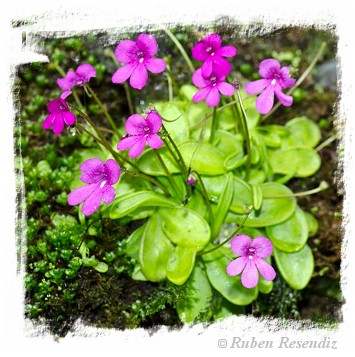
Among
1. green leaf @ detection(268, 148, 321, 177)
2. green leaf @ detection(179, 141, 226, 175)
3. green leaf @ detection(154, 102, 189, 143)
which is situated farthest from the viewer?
green leaf @ detection(268, 148, 321, 177)

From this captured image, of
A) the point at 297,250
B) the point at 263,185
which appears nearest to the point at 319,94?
the point at 263,185

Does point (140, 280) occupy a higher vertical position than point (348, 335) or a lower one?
higher

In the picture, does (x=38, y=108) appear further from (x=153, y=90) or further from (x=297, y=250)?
(x=297, y=250)

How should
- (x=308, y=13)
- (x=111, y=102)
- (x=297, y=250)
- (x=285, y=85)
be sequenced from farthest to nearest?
(x=111, y=102)
(x=308, y=13)
(x=297, y=250)
(x=285, y=85)

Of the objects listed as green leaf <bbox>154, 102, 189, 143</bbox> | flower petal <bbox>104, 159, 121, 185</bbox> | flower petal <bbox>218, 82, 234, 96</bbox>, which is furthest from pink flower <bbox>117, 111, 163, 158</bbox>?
green leaf <bbox>154, 102, 189, 143</bbox>

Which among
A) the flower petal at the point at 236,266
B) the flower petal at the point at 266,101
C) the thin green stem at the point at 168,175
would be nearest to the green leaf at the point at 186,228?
the thin green stem at the point at 168,175

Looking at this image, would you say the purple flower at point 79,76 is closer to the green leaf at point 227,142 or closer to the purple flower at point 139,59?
the purple flower at point 139,59

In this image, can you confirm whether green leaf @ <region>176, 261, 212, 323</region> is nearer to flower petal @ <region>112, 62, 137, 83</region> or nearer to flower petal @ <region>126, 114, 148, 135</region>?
flower petal @ <region>126, 114, 148, 135</region>
